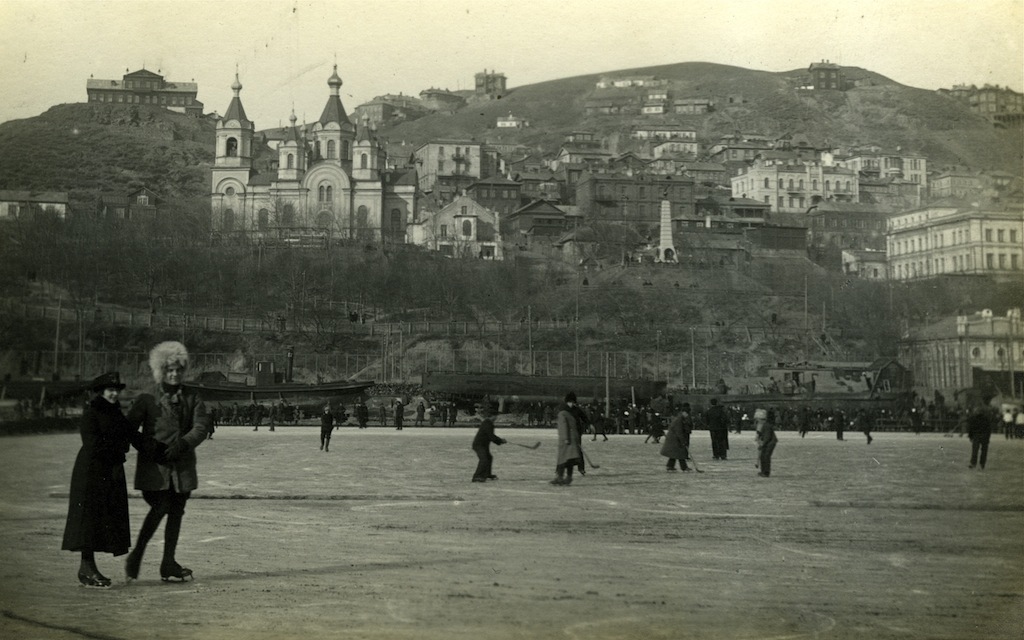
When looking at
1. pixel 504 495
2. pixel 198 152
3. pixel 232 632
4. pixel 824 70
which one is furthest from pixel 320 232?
pixel 232 632

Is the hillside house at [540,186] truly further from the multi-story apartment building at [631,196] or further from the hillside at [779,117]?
the hillside at [779,117]

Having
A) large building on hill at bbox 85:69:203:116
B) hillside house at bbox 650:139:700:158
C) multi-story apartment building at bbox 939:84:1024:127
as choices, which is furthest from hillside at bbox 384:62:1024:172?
large building on hill at bbox 85:69:203:116

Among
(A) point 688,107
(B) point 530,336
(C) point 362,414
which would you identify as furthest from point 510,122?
(C) point 362,414

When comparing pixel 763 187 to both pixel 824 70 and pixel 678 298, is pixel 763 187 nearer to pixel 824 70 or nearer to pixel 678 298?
pixel 678 298

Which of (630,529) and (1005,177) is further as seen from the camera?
(1005,177)

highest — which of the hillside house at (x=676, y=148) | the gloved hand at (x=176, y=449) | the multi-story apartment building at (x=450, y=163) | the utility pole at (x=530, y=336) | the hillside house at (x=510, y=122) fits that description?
the hillside house at (x=510, y=122)

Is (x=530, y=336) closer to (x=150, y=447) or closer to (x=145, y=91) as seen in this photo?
(x=145, y=91)

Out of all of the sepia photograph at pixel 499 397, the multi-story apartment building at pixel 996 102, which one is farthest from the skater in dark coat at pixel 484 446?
the multi-story apartment building at pixel 996 102
